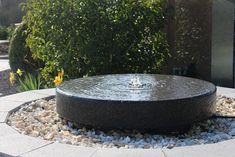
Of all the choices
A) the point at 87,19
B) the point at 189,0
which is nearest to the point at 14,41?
the point at 87,19

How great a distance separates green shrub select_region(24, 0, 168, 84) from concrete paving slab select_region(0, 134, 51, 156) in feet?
10.6

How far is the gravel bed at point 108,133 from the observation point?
4.44m

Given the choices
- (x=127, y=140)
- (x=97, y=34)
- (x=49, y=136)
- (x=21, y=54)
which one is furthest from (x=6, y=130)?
(x=21, y=54)

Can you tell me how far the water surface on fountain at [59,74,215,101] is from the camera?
4.84m

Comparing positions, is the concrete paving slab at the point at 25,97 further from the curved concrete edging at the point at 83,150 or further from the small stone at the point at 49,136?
the curved concrete edging at the point at 83,150

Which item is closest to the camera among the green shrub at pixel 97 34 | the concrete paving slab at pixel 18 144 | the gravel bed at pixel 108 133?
the concrete paving slab at pixel 18 144

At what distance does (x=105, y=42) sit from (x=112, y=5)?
636 mm

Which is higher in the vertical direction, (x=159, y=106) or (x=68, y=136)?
(x=159, y=106)

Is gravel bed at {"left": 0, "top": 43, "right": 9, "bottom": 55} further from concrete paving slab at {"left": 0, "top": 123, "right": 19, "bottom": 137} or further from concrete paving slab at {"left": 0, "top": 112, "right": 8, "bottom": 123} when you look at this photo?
concrete paving slab at {"left": 0, "top": 123, "right": 19, "bottom": 137}

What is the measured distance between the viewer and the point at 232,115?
5.47m

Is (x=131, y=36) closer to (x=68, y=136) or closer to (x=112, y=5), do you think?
(x=112, y=5)

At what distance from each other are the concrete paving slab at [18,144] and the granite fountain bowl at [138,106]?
674 mm

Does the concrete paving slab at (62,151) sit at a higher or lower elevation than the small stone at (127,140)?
higher

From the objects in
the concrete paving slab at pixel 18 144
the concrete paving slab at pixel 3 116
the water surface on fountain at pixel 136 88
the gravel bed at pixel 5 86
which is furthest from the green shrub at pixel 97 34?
the concrete paving slab at pixel 18 144
